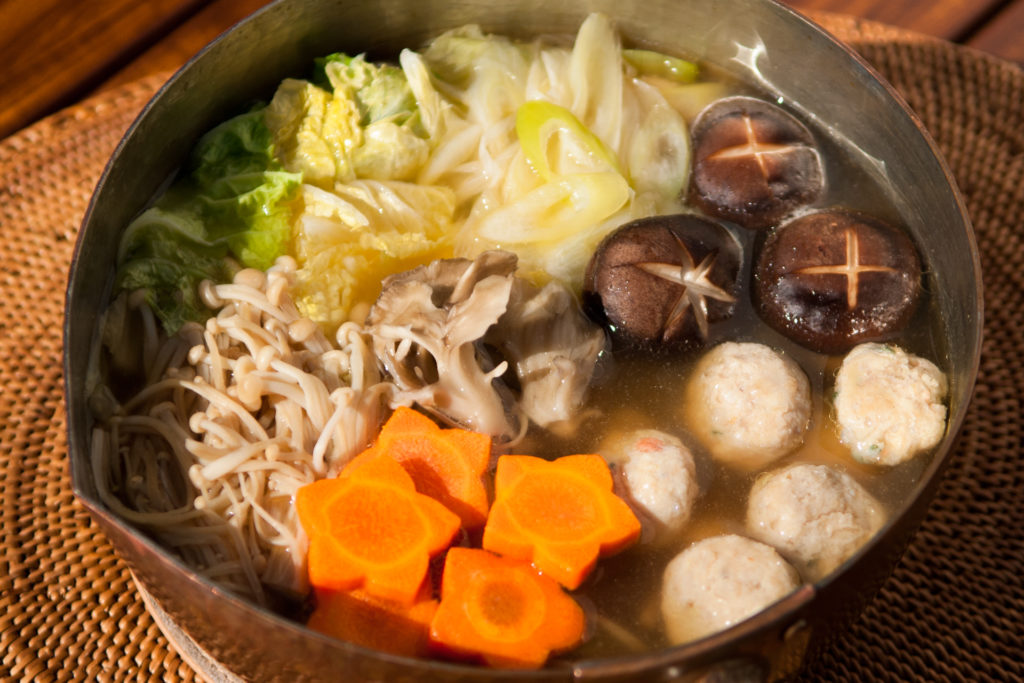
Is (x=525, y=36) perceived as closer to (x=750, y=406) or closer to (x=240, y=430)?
(x=750, y=406)

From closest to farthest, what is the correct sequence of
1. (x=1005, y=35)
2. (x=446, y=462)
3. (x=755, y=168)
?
(x=446, y=462), (x=755, y=168), (x=1005, y=35)

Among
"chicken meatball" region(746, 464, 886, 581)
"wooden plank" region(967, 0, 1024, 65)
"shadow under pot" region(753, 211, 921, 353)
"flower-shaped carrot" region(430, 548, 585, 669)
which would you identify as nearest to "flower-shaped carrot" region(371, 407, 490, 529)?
"flower-shaped carrot" region(430, 548, 585, 669)

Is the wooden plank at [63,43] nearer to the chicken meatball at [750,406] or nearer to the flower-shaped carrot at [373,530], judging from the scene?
the flower-shaped carrot at [373,530]

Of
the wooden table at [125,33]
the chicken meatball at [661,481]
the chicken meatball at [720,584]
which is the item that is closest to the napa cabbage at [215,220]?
the wooden table at [125,33]

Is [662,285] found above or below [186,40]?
below

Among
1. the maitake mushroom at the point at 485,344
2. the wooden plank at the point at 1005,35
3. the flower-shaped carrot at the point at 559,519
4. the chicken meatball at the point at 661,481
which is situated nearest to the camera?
the flower-shaped carrot at the point at 559,519

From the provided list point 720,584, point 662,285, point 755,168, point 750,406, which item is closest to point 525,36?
point 755,168

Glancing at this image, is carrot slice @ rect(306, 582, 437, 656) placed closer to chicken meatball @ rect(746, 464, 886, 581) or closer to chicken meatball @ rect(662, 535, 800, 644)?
chicken meatball @ rect(662, 535, 800, 644)
